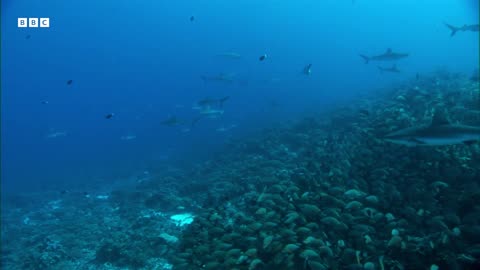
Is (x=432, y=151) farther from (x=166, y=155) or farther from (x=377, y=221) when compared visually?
(x=166, y=155)

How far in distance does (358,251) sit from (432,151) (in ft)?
12.7

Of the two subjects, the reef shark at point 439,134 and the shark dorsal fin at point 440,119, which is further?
the shark dorsal fin at point 440,119

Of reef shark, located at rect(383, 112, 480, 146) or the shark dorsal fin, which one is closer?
reef shark, located at rect(383, 112, 480, 146)

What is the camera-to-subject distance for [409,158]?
805cm

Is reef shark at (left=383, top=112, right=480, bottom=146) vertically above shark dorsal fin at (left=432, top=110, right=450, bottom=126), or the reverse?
shark dorsal fin at (left=432, top=110, right=450, bottom=126)

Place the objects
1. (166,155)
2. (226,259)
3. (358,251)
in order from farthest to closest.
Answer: (166,155), (226,259), (358,251)

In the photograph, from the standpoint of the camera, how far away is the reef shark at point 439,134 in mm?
5902

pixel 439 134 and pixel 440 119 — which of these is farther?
pixel 440 119

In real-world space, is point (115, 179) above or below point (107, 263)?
below

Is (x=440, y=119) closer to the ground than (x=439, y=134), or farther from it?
farther from it

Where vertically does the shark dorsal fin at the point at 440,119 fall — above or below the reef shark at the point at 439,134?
above

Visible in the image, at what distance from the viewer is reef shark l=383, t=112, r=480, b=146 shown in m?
5.90

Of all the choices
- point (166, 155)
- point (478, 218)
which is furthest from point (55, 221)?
point (478, 218)

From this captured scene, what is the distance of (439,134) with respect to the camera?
6168mm
